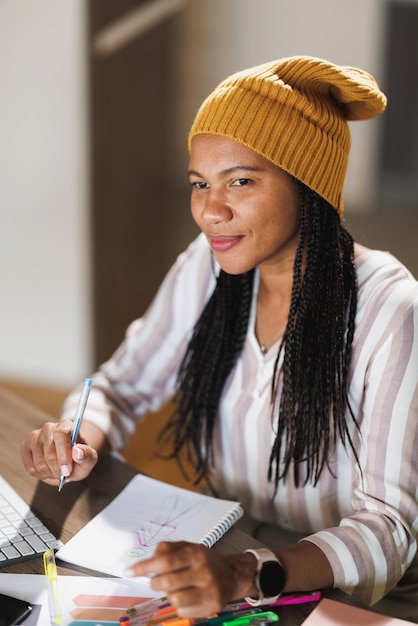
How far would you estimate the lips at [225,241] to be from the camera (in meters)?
1.25

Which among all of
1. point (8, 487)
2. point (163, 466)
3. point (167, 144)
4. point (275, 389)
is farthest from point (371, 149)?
point (8, 487)

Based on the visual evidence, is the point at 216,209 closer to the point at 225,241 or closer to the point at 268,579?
the point at 225,241

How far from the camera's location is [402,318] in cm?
117

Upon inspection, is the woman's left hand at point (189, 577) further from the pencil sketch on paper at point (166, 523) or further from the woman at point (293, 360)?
the pencil sketch on paper at point (166, 523)

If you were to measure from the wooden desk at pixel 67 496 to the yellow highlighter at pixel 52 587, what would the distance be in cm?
3

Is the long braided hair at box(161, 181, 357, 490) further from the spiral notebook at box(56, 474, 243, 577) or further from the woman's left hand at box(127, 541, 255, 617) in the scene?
the woman's left hand at box(127, 541, 255, 617)

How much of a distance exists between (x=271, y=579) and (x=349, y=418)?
411 millimetres

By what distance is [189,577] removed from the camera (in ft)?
2.73

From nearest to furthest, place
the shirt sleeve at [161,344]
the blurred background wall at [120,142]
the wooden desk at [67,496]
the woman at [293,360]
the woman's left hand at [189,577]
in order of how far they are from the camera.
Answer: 1. the woman's left hand at [189,577]
2. the wooden desk at [67,496]
3. the woman at [293,360]
4. the shirt sleeve at [161,344]
5. the blurred background wall at [120,142]

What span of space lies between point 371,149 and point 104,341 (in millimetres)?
1541

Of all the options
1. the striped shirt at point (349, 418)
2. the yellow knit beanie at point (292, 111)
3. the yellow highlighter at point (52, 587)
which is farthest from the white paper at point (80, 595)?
the yellow knit beanie at point (292, 111)

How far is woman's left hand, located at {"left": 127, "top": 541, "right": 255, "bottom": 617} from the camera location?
0.82 meters

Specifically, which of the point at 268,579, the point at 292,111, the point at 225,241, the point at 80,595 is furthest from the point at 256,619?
the point at 292,111

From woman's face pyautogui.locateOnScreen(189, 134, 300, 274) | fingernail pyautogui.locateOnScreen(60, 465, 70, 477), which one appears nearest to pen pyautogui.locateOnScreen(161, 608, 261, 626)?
fingernail pyautogui.locateOnScreen(60, 465, 70, 477)
